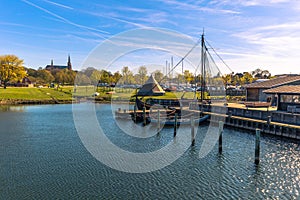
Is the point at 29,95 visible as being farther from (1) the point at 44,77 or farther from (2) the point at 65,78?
(1) the point at 44,77

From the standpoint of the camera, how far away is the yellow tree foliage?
311 ft

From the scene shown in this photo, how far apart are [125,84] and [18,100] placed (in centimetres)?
4862

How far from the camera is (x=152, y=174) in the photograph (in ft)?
63.0

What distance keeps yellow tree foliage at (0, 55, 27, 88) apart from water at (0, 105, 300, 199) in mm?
76945

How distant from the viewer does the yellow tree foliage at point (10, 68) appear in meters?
94.8

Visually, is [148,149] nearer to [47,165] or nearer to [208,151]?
[208,151]

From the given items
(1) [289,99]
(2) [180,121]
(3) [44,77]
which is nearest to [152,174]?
(2) [180,121]

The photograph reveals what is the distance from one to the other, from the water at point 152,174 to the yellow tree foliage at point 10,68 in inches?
3029

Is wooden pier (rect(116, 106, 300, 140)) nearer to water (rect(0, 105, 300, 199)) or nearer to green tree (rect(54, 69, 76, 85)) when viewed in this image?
water (rect(0, 105, 300, 199))

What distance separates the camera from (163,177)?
730 inches

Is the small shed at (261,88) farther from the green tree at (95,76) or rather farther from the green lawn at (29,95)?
the green tree at (95,76)

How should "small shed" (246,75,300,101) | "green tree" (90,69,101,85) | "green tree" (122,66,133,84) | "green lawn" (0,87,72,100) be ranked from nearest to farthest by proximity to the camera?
"small shed" (246,75,300,101), "green lawn" (0,87,72,100), "green tree" (90,69,101,85), "green tree" (122,66,133,84)

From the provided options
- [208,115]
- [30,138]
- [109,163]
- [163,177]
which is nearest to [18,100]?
[30,138]

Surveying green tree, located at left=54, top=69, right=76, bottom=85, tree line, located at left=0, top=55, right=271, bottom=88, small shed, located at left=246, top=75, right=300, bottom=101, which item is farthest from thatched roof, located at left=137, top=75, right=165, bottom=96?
green tree, located at left=54, top=69, right=76, bottom=85
